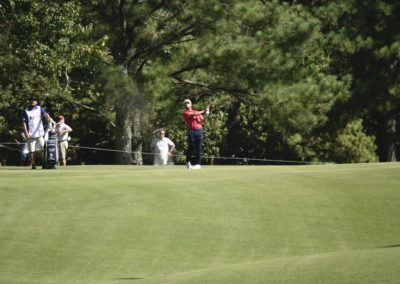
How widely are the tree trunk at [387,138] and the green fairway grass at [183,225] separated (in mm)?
27381

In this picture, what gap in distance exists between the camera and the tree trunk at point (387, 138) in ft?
164

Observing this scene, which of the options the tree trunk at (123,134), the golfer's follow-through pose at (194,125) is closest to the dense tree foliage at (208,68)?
the tree trunk at (123,134)

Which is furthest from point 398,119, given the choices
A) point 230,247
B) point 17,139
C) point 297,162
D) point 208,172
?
point 230,247

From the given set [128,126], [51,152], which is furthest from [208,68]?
[51,152]

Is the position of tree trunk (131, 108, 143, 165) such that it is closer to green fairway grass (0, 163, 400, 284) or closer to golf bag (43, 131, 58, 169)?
golf bag (43, 131, 58, 169)

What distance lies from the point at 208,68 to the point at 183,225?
23184 millimetres

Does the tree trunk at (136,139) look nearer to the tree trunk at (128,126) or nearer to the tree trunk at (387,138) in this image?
the tree trunk at (128,126)

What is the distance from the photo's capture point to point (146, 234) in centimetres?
1880

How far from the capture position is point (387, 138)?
5053 centimetres

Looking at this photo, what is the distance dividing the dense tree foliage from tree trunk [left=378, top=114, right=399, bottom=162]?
2.80 metres

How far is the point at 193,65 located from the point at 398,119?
1382cm

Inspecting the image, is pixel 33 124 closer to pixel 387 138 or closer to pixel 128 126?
pixel 128 126

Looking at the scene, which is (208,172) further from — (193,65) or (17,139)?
(17,139)

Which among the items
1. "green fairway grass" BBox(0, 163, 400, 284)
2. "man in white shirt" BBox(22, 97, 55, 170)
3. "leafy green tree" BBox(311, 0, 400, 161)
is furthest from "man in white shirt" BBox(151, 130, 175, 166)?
"green fairway grass" BBox(0, 163, 400, 284)
